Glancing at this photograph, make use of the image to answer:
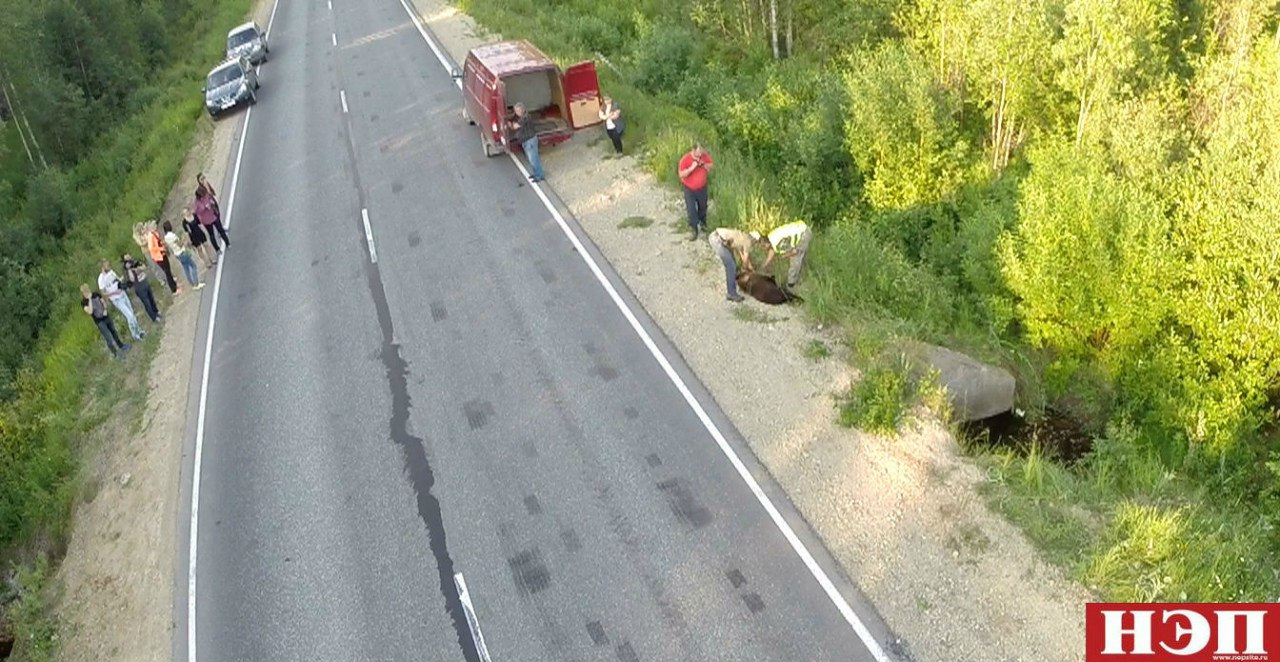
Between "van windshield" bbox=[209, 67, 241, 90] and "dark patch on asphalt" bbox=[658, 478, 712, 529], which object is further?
"van windshield" bbox=[209, 67, 241, 90]

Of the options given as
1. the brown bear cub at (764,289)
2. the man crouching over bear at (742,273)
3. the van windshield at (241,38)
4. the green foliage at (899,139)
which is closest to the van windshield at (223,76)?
the van windshield at (241,38)

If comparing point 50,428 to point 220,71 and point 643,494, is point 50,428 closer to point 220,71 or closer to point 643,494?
point 643,494

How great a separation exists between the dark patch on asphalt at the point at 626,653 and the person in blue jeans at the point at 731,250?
6.11m

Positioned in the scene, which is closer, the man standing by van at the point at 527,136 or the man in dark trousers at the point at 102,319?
the man in dark trousers at the point at 102,319

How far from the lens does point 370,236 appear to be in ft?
57.9

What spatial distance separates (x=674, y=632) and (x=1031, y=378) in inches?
295

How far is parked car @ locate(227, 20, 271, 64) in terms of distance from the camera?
33.3 metres

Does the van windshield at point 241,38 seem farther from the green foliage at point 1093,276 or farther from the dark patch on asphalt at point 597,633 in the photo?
the dark patch on asphalt at point 597,633

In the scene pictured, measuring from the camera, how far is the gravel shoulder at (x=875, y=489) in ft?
27.7

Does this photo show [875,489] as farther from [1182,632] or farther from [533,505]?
[533,505]

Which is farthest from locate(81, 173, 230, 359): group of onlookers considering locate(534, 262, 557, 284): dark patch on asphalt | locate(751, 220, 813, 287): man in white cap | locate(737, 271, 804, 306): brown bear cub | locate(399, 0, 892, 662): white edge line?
locate(751, 220, 813, 287): man in white cap

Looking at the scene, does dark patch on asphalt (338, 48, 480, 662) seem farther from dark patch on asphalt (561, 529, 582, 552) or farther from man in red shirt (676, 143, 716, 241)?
man in red shirt (676, 143, 716, 241)

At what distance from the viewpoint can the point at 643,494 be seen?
1046 cm

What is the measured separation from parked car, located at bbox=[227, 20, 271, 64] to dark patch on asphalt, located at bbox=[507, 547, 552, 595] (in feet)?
93.9
